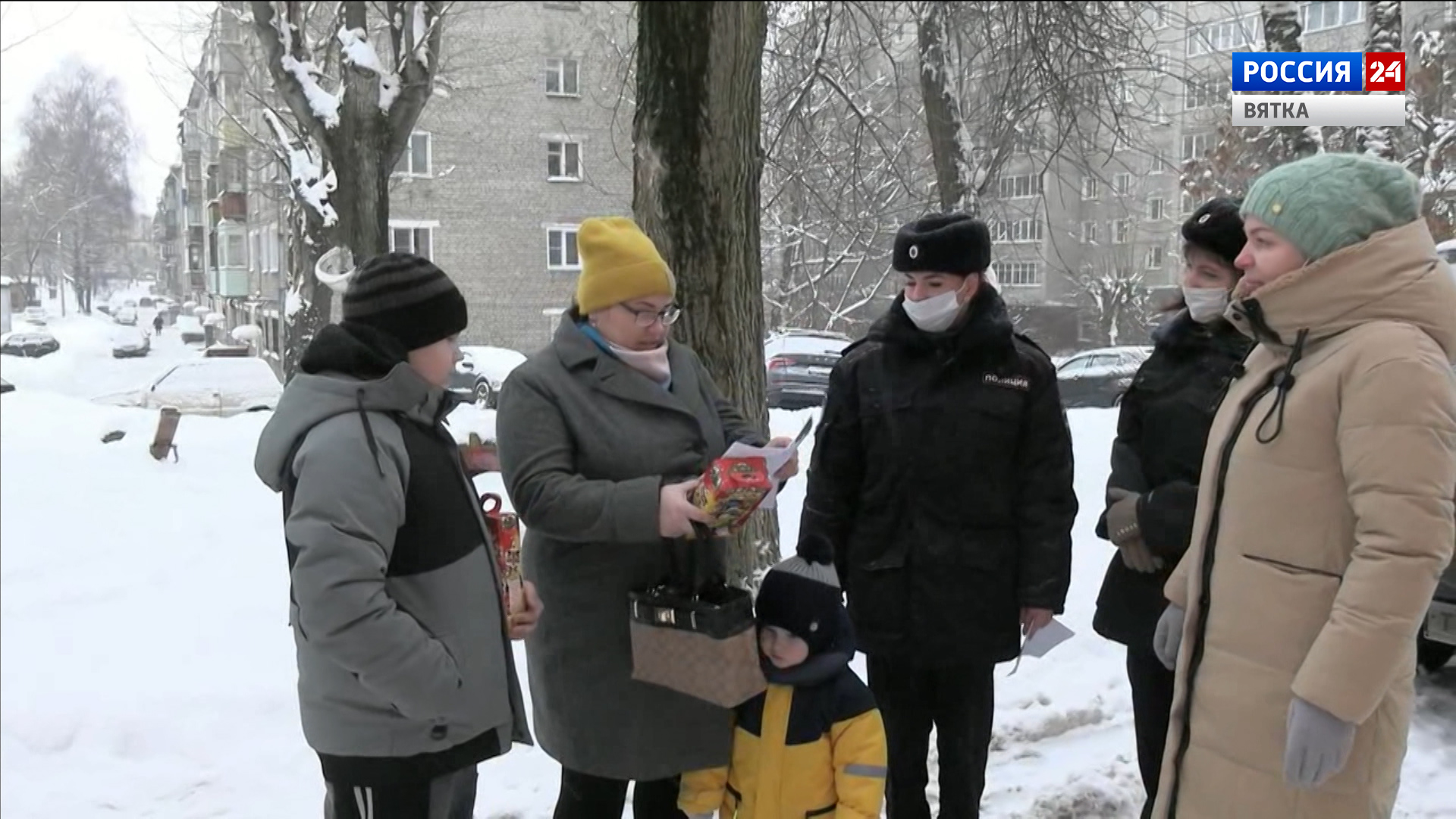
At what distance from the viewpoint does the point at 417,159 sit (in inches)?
1236

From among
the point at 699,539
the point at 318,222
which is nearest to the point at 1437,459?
the point at 699,539

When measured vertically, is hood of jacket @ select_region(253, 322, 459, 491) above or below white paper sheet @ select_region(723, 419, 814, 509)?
above

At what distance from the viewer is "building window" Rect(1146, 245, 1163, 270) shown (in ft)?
134

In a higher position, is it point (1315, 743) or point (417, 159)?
point (417, 159)

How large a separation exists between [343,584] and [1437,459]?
2083 millimetres

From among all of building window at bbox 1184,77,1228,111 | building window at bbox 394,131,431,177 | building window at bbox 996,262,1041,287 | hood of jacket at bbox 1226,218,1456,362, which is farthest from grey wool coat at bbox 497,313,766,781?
building window at bbox 996,262,1041,287

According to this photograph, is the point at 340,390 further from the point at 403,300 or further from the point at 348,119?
the point at 348,119

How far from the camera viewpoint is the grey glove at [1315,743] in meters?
2.11

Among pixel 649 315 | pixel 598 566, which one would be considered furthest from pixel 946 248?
pixel 598 566

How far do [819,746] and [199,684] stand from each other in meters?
3.89

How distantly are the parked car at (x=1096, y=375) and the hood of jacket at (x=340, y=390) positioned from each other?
61.0ft

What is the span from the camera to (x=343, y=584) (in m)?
2.12

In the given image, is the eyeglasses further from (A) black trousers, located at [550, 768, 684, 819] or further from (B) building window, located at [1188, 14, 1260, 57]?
(B) building window, located at [1188, 14, 1260, 57]

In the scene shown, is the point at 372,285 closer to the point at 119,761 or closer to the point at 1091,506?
the point at 119,761
